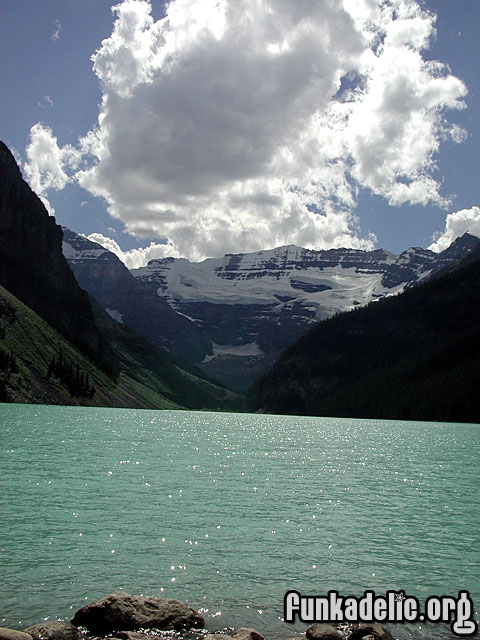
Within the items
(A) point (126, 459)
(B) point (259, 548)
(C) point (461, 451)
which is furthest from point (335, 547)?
(C) point (461, 451)

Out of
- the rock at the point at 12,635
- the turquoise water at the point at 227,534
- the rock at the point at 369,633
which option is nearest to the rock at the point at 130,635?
the rock at the point at 12,635

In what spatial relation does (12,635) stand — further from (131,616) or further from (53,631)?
(131,616)

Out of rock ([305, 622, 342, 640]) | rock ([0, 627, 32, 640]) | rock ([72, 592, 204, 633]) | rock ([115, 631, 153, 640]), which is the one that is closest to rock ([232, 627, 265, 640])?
rock ([305, 622, 342, 640])

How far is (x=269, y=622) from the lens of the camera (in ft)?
67.6

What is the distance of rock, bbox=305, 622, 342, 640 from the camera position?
59.5 ft

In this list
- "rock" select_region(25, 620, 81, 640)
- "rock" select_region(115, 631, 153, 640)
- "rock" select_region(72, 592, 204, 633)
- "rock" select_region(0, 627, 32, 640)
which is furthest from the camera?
"rock" select_region(72, 592, 204, 633)

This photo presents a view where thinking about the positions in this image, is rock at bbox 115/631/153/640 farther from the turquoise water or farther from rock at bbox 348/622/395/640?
rock at bbox 348/622/395/640

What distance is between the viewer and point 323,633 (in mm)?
18281

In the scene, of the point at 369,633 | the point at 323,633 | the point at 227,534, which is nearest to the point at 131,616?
the point at 323,633

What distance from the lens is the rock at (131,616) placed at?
1900 centimetres

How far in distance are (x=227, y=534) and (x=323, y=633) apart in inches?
569

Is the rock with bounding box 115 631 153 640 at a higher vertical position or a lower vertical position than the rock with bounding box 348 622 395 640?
lower

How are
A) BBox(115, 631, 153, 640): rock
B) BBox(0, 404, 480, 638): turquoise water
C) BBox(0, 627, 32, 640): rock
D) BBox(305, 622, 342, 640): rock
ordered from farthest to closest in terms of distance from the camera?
1. BBox(0, 404, 480, 638): turquoise water
2. BBox(305, 622, 342, 640): rock
3. BBox(115, 631, 153, 640): rock
4. BBox(0, 627, 32, 640): rock

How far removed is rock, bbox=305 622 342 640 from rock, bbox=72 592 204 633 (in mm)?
3999
